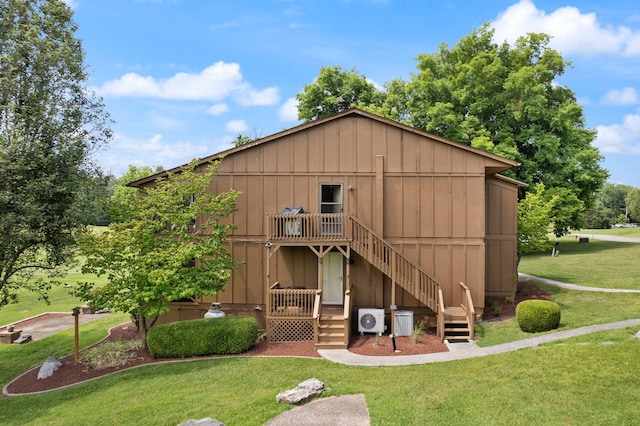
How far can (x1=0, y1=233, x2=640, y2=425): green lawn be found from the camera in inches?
319

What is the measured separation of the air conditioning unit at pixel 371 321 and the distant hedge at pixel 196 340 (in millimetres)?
4275

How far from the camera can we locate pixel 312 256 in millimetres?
16047

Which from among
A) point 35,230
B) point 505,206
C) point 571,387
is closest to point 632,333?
point 571,387

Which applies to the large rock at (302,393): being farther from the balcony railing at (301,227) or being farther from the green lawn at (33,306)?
the green lawn at (33,306)

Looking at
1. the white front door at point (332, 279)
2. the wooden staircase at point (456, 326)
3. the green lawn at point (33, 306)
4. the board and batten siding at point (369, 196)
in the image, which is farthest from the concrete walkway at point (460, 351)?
the green lawn at point (33, 306)

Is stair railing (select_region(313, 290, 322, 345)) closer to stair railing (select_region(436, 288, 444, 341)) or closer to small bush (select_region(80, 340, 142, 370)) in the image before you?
stair railing (select_region(436, 288, 444, 341))

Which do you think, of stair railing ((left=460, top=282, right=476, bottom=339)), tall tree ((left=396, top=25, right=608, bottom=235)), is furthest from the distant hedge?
tall tree ((left=396, top=25, right=608, bottom=235))

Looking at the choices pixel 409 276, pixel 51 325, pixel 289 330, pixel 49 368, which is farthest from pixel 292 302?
pixel 51 325

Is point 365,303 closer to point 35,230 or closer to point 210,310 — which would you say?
point 210,310

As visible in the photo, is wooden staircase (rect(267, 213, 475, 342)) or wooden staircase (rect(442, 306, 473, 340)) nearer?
wooden staircase (rect(442, 306, 473, 340))

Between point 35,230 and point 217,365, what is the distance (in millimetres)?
6888

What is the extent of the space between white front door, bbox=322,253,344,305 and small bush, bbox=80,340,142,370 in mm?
6992

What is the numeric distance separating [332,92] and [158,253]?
27.6 m

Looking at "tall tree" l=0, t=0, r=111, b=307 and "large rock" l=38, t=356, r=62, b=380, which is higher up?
"tall tree" l=0, t=0, r=111, b=307
